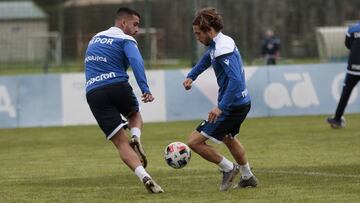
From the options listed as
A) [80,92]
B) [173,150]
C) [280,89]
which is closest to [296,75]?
[280,89]

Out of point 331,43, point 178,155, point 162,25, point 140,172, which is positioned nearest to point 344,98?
point 178,155

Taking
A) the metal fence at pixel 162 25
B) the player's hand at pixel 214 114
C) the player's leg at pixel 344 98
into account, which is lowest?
the metal fence at pixel 162 25

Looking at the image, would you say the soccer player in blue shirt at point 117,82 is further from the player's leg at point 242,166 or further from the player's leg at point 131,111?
the player's leg at point 242,166

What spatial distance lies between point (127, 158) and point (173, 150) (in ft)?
1.89

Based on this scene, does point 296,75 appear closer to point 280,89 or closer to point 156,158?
point 280,89

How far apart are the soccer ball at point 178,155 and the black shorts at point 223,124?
40cm

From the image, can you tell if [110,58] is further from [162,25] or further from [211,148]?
[162,25]

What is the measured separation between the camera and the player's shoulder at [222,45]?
378 inches

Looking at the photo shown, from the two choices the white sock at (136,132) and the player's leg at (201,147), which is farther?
the white sock at (136,132)

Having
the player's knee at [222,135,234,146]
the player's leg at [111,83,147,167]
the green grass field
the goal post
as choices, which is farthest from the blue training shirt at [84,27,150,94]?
the goal post

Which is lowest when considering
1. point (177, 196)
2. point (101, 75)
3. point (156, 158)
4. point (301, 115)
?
point (301, 115)

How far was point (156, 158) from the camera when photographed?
13539 millimetres

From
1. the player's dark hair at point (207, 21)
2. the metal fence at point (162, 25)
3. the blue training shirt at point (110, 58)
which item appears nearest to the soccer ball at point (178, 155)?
the blue training shirt at point (110, 58)

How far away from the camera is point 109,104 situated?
9945mm
